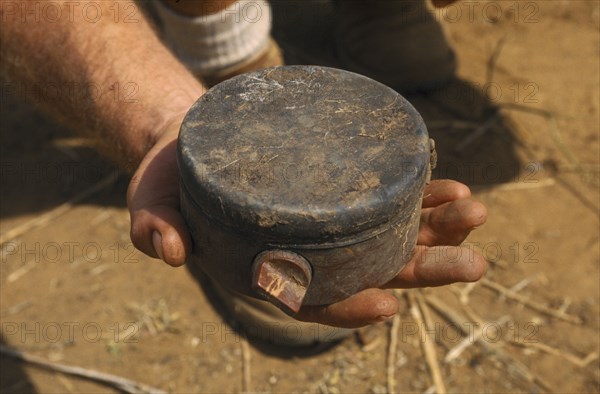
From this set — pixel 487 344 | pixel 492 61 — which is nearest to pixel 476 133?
pixel 492 61

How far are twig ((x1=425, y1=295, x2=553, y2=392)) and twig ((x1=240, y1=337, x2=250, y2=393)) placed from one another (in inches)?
25.7

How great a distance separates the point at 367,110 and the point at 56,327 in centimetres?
146

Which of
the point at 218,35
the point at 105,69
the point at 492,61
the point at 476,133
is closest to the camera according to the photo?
the point at 105,69

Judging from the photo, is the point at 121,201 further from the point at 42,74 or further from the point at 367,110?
the point at 367,110

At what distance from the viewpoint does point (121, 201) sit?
9.76 feet

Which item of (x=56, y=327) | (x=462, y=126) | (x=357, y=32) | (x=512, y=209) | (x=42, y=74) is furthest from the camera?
(x=357, y=32)

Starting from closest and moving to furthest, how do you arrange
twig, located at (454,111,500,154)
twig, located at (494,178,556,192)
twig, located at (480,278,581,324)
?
twig, located at (480,278,581,324) < twig, located at (494,178,556,192) < twig, located at (454,111,500,154)

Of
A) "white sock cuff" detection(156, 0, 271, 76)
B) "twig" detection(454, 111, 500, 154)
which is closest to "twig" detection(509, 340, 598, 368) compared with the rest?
"twig" detection(454, 111, 500, 154)

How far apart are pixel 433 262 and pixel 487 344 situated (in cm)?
84

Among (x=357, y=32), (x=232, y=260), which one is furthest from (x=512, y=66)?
(x=232, y=260)

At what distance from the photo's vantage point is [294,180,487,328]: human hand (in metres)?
1.62

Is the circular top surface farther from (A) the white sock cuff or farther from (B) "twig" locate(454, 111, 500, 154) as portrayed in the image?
(B) "twig" locate(454, 111, 500, 154)

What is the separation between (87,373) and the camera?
7.73 ft

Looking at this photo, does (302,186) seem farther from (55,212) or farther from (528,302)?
(55,212)
